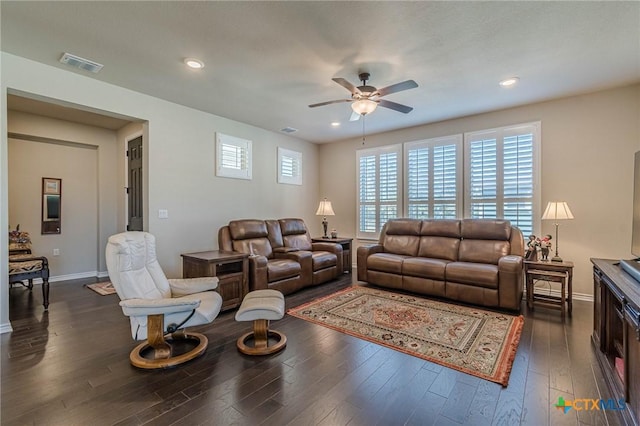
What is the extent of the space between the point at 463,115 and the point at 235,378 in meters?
4.81

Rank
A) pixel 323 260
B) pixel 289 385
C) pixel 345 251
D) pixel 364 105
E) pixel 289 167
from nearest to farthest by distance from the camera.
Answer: pixel 289 385, pixel 364 105, pixel 323 260, pixel 345 251, pixel 289 167

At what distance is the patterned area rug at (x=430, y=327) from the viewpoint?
2396 millimetres

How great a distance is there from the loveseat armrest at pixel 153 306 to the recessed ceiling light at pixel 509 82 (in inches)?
158

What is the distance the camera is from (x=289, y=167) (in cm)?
608

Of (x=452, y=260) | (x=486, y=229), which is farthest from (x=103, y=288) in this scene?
(x=486, y=229)

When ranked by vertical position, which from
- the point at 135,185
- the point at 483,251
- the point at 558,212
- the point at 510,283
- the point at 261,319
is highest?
the point at 135,185

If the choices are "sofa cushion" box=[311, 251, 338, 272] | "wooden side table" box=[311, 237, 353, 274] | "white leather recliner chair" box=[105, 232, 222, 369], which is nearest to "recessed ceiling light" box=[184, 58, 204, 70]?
"white leather recliner chair" box=[105, 232, 222, 369]

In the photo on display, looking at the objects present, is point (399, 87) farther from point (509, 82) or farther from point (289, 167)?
point (289, 167)

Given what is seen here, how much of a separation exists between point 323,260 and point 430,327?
2.11m

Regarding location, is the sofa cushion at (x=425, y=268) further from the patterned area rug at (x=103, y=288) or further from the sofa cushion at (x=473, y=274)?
the patterned area rug at (x=103, y=288)

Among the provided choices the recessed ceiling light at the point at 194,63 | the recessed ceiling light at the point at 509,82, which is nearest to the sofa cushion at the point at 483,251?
the recessed ceiling light at the point at 509,82

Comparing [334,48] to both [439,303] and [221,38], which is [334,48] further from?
[439,303]

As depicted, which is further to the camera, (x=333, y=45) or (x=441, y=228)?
(x=441, y=228)

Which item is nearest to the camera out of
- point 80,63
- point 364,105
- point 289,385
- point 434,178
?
point 289,385
